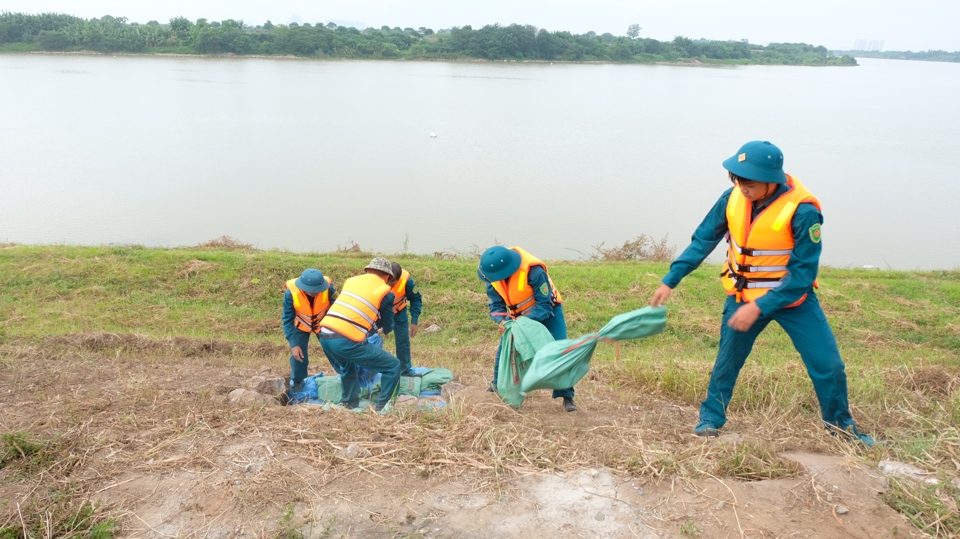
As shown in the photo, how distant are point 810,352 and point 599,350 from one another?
4.36m

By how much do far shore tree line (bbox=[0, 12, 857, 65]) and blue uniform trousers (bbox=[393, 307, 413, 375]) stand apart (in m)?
55.6

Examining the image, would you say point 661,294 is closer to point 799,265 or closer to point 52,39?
point 799,265

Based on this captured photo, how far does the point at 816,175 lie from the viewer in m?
19.7

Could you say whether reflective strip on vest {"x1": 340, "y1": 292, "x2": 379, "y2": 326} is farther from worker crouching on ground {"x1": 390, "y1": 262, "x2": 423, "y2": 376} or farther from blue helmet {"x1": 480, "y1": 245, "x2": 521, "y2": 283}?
blue helmet {"x1": 480, "y1": 245, "x2": 521, "y2": 283}

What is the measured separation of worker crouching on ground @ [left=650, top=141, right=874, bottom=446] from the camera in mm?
3498

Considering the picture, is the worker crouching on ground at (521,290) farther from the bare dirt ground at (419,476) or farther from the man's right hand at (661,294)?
the man's right hand at (661,294)

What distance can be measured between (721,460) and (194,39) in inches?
2393

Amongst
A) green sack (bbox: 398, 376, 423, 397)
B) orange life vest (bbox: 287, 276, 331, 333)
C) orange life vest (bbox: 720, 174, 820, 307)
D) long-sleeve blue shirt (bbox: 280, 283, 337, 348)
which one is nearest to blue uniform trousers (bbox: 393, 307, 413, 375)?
green sack (bbox: 398, 376, 423, 397)

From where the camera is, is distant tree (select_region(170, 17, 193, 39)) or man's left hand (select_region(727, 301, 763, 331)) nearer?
man's left hand (select_region(727, 301, 763, 331))

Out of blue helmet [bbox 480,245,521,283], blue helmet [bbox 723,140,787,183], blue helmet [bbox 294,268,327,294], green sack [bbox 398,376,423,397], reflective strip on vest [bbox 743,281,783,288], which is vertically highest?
blue helmet [bbox 723,140,787,183]

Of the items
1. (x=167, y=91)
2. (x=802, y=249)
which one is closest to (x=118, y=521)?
(x=802, y=249)

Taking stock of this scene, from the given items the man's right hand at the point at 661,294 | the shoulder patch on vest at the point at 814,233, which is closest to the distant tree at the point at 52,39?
the man's right hand at the point at 661,294

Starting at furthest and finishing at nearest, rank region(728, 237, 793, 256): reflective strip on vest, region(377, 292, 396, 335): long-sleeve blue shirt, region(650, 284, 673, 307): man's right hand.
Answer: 1. region(377, 292, 396, 335): long-sleeve blue shirt
2. region(650, 284, 673, 307): man's right hand
3. region(728, 237, 793, 256): reflective strip on vest

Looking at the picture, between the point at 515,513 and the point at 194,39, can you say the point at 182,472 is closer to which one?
the point at 515,513
